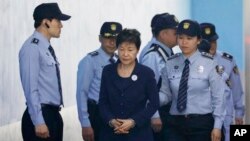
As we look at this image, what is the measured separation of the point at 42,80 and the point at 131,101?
2.04ft

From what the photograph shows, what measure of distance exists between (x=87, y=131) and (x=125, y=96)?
36.9 inches

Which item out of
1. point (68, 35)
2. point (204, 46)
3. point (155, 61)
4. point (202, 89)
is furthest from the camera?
point (68, 35)

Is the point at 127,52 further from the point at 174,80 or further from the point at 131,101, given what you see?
the point at 174,80

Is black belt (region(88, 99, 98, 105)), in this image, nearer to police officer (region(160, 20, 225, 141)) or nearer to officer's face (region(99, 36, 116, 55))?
officer's face (region(99, 36, 116, 55))

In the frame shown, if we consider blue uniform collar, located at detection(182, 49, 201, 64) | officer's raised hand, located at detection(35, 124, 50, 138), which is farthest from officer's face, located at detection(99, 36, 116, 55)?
officer's raised hand, located at detection(35, 124, 50, 138)

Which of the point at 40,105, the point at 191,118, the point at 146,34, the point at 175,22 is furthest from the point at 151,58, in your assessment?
the point at 146,34

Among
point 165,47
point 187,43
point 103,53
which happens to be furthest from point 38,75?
point 165,47

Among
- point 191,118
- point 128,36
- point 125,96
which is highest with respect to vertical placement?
point 128,36

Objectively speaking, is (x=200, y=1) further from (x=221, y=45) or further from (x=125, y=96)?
(x=125, y=96)

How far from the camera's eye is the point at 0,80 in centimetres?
461

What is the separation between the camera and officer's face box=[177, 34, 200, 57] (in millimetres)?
3914

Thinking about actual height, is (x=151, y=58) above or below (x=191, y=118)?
above

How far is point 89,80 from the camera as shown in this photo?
4.37 m

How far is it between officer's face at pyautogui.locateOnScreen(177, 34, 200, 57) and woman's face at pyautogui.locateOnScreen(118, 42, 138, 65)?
1.51 feet
